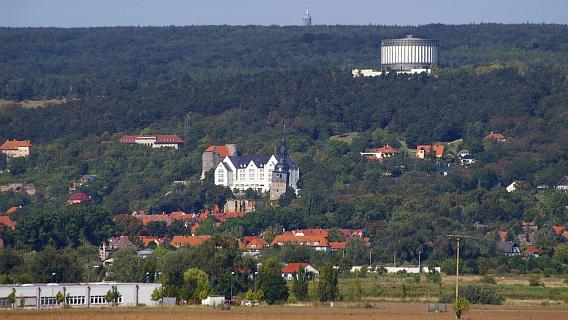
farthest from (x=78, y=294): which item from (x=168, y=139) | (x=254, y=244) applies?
(x=168, y=139)

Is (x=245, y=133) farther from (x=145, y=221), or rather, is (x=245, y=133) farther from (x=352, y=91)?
(x=145, y=221)

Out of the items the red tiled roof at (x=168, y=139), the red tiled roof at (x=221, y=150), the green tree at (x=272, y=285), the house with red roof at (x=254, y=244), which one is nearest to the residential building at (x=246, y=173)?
the red tiled roof at (x=221, y=150)

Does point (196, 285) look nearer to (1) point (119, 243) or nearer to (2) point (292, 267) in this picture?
(2) point (292, 267)

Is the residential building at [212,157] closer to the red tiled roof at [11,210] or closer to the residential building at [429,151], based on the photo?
the residential building at [429,151]

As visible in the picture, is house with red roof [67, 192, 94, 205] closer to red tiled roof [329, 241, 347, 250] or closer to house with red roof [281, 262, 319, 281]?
red tiled roof [329, 241, 347, 250]

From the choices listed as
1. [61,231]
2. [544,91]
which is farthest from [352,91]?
[61,231]
